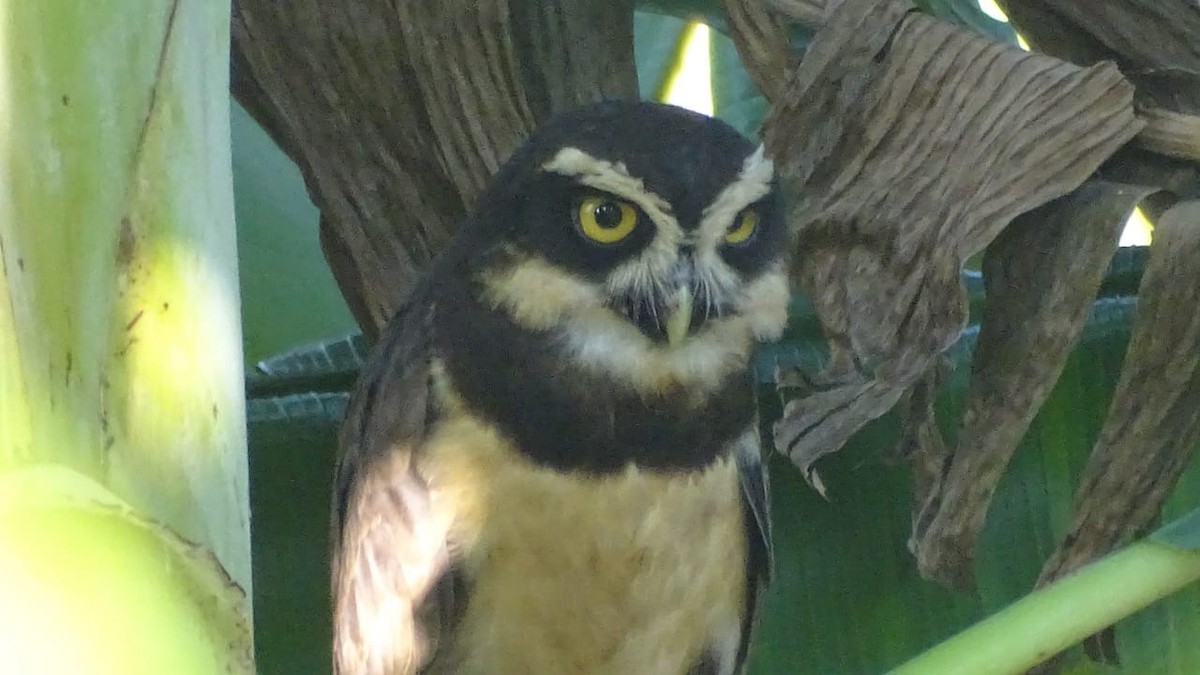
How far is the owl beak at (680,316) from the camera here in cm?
127

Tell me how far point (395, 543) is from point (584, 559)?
8.6 inches

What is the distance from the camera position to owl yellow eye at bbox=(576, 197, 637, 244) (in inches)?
49.7

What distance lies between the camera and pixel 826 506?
157cm

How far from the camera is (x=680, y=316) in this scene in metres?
1.29

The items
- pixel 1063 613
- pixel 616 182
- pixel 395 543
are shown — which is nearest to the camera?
pixel 1063 613

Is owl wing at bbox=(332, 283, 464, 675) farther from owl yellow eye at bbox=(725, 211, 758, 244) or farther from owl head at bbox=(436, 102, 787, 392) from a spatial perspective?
owl yellow eye at bbox=(725, 211, 758, 244)

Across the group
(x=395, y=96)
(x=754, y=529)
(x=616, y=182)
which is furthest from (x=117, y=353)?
(x=754, y=529)

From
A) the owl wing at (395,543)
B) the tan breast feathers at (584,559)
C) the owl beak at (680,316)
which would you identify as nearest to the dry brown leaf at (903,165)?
the owl beak at (680,316)

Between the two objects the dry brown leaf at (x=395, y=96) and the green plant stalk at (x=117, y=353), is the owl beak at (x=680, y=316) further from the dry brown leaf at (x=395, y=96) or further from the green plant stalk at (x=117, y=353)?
the green plant stalk at (x=117, y=353)

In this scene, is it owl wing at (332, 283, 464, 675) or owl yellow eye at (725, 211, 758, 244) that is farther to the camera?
owl wing at (332, 283, 464, 675)

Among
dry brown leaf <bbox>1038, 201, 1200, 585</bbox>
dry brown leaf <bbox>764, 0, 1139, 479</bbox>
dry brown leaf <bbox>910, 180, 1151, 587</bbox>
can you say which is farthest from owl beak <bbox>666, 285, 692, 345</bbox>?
dry brown leaf <bbox>1038, 201, 1200, 585</bbox>

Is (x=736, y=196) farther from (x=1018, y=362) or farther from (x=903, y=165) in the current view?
(x=1018, y=362)

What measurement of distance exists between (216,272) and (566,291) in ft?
2.47

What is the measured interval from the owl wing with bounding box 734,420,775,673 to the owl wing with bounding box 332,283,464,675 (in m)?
0.36
